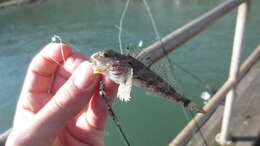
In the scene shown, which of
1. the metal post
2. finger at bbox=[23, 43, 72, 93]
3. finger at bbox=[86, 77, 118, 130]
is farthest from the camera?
the metal post

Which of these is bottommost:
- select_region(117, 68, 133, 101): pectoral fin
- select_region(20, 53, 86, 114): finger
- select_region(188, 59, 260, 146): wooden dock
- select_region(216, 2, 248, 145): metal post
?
select_region(188, 59, 260, 146): wooden dock

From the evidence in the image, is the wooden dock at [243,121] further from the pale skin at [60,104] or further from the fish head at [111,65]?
the fish head at [111,65]

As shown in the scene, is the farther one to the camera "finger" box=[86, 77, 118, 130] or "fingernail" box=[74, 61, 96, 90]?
"finger" box=[86, 77, 118, 130]

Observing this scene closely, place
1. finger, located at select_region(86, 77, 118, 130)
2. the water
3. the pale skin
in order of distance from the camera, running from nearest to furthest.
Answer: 1. the pale skin
2. finger, located at select_region(86, 77, 118, 130)
3. the water

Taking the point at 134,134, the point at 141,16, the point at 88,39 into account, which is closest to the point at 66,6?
the point at 141,16

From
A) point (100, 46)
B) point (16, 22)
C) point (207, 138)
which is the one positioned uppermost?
point (16, 22)

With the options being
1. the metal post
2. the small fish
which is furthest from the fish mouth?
the metal post

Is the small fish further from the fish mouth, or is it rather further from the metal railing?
the metal railing

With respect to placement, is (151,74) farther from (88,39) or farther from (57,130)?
(88,39)
